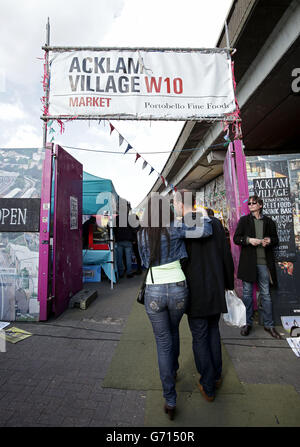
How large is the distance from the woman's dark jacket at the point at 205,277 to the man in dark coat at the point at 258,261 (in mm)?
1543

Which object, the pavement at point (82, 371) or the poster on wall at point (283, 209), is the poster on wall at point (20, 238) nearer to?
the pavement at point (82, 371)

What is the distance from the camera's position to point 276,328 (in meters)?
3.43

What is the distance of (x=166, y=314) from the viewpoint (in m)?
1.84

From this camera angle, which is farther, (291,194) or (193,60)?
(193,60)

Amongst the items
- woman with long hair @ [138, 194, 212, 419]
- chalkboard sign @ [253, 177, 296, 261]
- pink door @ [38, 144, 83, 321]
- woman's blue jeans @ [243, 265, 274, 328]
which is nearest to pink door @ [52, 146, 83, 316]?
pink door @ [38, 144, 83, 321]

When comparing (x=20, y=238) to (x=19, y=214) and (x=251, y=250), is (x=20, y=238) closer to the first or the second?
(x=19, y=214)

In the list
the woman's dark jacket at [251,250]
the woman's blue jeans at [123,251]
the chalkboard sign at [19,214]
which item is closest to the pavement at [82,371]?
the woman's dark jacket at [251,250]

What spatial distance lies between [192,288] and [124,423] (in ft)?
3.97

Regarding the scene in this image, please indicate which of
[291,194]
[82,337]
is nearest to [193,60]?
[291,194]

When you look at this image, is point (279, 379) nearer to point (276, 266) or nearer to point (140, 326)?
point (276, 266)

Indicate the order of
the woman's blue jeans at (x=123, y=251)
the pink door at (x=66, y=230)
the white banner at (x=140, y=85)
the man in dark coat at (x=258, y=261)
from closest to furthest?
the man in dark coat at (x=258, y=261), the white banner at (x=140, y=85), the pink door at (x=66, y=230), the woman's blue jeans at (x=123, y=251)

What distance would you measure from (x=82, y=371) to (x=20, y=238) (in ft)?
8.09

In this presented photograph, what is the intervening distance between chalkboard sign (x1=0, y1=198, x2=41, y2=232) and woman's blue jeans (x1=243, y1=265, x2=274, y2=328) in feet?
11.8

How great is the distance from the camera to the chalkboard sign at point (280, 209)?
356 centimetres
